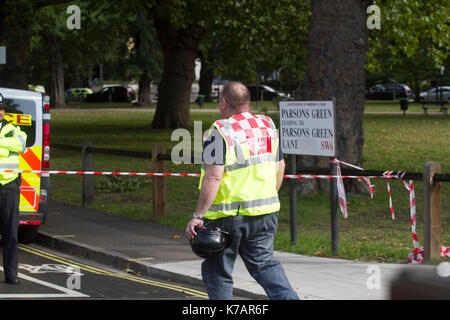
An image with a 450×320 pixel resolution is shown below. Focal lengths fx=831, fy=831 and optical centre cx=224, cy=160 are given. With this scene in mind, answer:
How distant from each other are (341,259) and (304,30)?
1599 cm

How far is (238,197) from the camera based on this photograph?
228 inches

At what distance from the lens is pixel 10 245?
A: 8047 mm

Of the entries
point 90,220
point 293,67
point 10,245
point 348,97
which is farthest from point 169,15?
point 10,245

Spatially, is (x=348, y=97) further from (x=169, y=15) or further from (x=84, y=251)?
(x=169, y=15)

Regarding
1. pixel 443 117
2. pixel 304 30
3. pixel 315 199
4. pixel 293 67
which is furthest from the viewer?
pixel 443 117

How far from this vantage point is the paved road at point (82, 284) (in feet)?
25.3

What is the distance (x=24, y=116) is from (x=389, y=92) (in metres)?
65.2

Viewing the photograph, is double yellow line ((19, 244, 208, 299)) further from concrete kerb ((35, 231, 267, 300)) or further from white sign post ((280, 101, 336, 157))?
white sign post ((280, 101, 336, 157))

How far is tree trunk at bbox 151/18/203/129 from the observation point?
32.3 metres

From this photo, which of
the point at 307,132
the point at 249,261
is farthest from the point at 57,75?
the point at 249,261

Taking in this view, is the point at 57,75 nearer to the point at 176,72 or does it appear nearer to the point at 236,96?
the point at 176,72

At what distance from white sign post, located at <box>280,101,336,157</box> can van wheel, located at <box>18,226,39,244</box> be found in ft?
11.3

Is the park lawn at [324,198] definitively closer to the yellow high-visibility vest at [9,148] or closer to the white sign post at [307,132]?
the white sign post at [307,132]

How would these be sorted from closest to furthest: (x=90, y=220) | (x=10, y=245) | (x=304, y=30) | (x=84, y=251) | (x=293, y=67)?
(x=10, y=245), (x=84, y=251), (x=90, y=220), (x=304, y=30), (x=293, y=67)
